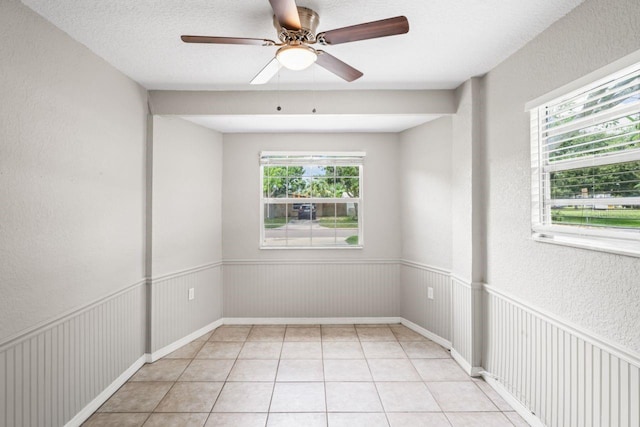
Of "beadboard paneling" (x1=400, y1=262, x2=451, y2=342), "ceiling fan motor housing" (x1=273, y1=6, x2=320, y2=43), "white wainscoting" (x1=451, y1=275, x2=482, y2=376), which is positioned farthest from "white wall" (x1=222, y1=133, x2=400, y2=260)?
"ceiling fan motor housing" (x1=273, y1=6, x2=320, y2=43)

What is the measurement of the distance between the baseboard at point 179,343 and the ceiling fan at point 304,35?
2848 millimetres

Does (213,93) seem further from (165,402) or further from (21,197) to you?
(165,402)

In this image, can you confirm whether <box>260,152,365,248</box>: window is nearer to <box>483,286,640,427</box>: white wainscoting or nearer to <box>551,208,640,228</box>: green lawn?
<box>483,286,640,427</box>: white wainscoting

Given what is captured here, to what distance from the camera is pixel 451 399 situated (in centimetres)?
258

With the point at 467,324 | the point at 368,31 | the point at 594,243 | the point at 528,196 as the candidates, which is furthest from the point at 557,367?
the point at 368,31

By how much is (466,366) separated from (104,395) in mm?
2973

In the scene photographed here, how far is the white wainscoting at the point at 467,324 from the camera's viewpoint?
115 inches

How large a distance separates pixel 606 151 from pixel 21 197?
3210 mm

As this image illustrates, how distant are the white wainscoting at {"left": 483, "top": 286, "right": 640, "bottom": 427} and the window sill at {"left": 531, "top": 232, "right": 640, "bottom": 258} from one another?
474mm

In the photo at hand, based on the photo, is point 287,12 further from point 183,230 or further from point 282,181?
point 282,181

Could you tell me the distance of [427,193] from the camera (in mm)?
3818

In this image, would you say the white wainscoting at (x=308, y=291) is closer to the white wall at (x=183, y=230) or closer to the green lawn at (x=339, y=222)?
the white wall at (x=183, y=230)

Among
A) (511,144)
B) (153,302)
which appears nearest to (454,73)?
(511,144)

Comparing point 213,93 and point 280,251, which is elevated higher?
point 213,93
